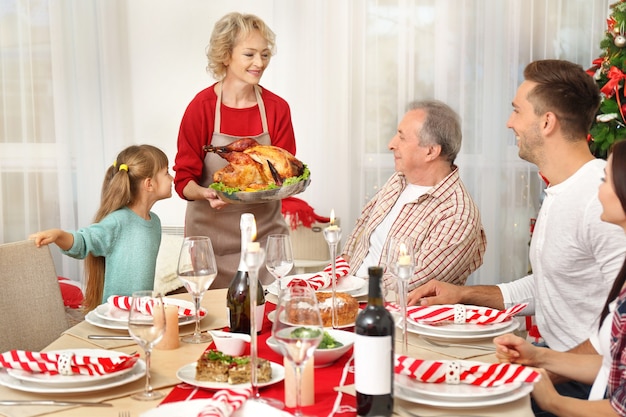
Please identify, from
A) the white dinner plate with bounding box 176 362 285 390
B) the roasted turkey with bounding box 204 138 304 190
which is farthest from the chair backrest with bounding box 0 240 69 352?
the white dinner plate with bounding box 176 362 285 390

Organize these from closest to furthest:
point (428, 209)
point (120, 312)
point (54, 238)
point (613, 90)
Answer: point (120, 312)
point (54, 238)
point (428, 209)
point (613, 90)

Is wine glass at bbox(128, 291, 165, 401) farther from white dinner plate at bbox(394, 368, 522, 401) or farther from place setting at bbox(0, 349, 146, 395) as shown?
white dinner plate at bbox(394, 368, 522, 401)

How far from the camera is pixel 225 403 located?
1388 mm

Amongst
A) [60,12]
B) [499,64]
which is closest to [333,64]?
[499,64]

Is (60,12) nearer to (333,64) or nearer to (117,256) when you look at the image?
(333,64)

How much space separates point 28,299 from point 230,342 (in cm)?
101

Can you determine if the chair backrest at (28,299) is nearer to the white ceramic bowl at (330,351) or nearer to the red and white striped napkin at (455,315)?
the white ceramic bowl at (330,351)

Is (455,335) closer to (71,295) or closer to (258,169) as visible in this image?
(258,169)

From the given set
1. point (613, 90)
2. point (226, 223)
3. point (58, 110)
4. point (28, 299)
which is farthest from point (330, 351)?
point (58, 110)

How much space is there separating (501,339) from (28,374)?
39.4 inches

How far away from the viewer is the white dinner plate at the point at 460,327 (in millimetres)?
1954

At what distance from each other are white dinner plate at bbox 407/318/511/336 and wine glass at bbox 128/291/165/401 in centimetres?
72

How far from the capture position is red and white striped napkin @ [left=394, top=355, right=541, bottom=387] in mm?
1550

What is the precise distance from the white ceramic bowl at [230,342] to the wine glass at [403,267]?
0.36 m
